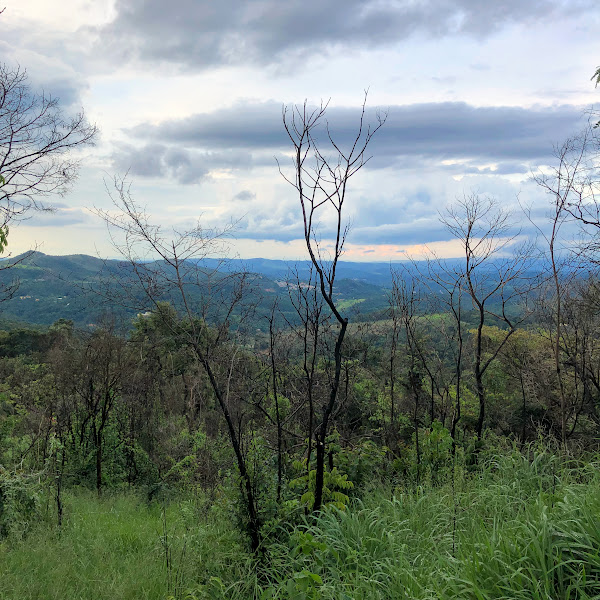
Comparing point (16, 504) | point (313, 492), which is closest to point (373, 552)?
point (313, 492)

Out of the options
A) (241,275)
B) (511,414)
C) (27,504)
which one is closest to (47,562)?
(27,504)

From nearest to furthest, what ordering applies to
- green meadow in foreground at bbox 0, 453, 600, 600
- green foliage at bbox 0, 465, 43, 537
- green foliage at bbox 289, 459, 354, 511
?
green meadow in foreground at bbox 0, 453, 600, 600, green foliage at bbox 289, 459, 354, 511, green foliage at bbox 0, 465, 43, 537

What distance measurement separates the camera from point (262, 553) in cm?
463

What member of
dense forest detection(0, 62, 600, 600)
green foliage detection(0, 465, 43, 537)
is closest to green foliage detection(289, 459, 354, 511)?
dense forest detection(0, 62, 600, 600)

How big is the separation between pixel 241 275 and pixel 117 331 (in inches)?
458

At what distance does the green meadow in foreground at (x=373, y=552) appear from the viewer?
116 inches

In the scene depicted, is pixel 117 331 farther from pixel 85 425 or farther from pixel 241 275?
pixel 241 275

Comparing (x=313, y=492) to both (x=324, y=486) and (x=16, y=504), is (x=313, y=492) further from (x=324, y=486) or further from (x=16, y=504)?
(x=16, y=504)

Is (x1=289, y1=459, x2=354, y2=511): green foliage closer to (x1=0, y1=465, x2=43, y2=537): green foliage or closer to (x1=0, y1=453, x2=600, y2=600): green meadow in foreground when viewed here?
(x1=0, y1=453, x2=600, y2=600): green meadow in foreground

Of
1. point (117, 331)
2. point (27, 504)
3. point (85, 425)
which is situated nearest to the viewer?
point (27, 504)

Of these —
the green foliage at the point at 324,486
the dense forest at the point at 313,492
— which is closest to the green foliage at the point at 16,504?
the dense forest at the point at 313,492

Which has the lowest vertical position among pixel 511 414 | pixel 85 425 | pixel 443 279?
pixel 511 414

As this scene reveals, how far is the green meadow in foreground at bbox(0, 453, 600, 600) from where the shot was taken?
2.94 m

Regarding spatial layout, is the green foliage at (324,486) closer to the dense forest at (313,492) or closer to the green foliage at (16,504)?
the dense forest at (313,492)
